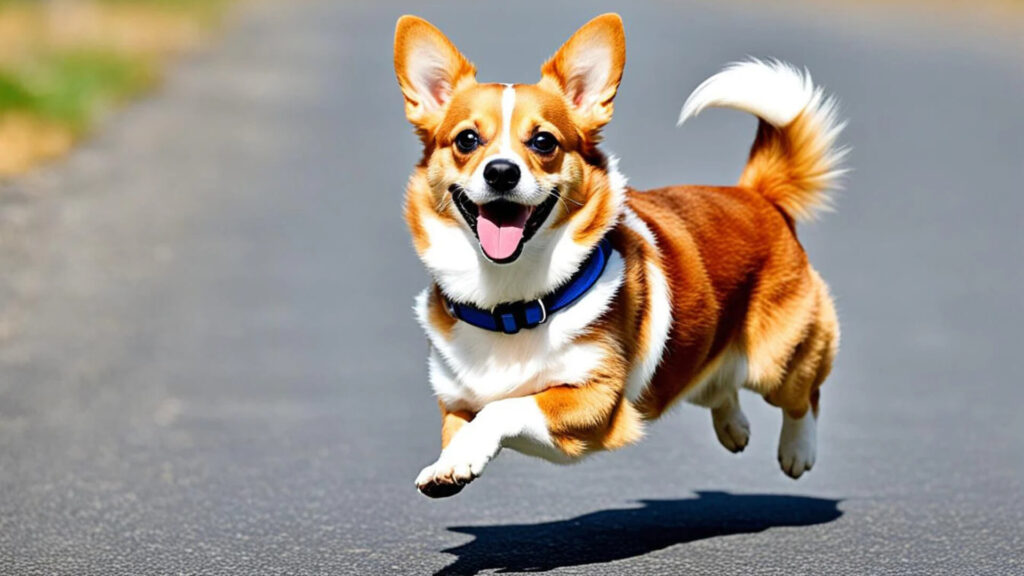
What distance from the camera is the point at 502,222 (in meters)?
5.07

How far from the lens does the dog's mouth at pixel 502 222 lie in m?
5.03

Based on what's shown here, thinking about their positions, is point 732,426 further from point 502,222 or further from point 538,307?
point 502,222

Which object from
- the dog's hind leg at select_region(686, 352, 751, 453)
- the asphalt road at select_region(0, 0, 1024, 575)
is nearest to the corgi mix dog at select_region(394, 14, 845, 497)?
the dog's hind leg at select_region(686, 352, 751, 453)

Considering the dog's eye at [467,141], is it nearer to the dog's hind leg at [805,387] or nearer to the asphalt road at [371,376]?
the asphalt road at [371,376]

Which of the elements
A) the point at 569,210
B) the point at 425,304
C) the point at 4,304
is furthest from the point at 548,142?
the point at 4,304

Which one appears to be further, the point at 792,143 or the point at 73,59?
the point at 73,59

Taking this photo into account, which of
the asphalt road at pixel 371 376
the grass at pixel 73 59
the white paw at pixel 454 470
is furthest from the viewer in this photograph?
the grass at pixel 73 59

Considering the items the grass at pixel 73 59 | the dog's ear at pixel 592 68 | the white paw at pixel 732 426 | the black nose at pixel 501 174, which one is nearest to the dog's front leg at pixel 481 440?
the black nose at pixel 501 174

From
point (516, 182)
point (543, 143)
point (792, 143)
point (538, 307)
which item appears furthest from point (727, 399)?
point (516, 182)

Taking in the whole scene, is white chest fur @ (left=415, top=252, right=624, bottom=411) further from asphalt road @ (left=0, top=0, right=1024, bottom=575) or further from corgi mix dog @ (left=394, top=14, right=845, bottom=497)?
asphalt road @ (left=0, top=0, right=1024, bottom=575)

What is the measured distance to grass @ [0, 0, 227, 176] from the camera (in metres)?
13.2

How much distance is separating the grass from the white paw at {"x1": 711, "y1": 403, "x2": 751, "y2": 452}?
22.5ft

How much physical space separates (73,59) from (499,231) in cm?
1235

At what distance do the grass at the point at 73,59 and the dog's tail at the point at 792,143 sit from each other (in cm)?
691
